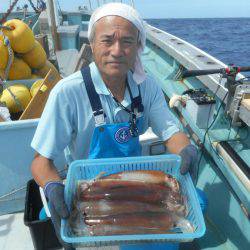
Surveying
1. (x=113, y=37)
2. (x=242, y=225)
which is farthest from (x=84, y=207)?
(x=242, y=225)

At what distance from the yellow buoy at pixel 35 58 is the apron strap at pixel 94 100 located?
85.7 inches

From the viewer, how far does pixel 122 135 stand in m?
2.23

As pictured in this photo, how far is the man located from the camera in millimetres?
1910

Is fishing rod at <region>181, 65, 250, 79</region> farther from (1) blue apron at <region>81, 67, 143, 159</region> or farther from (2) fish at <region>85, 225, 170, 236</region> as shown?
(2) fish at <region>85, 225, 170, 236</region>

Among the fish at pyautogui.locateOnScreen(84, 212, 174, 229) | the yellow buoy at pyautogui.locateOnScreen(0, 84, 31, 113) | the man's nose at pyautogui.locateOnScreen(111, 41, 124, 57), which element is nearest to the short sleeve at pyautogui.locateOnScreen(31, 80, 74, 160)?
the man's nose at pyautogui.locateOnScreen(111, 41, 124, 57)

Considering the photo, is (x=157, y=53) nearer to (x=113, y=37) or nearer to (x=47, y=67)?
(x=47, y=67)

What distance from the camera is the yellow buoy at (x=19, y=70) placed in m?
3.78

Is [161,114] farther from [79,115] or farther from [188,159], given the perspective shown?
[79,115]

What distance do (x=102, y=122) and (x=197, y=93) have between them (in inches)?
51.7

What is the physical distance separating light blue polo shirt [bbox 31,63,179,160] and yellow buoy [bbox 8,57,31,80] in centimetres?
188

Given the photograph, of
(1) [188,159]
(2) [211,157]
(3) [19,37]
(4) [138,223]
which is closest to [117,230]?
(4) [138,223]

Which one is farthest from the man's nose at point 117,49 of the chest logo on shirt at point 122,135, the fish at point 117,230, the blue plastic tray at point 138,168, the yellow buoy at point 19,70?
the yellow buoy at point 19,70

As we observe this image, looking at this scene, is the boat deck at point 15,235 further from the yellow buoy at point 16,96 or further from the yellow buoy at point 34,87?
the yellow buoy at point 34,87

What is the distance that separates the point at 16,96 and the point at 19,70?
0.66 metres
